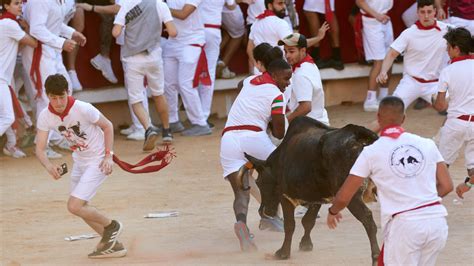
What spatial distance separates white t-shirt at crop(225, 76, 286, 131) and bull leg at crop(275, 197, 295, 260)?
80 centimetres

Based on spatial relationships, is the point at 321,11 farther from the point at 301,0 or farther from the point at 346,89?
the point at 346,89

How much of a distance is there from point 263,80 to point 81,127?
5.22 ft

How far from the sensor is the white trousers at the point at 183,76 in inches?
622

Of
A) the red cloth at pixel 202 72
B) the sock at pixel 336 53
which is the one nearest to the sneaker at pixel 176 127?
the red cloth at pixel 202 72

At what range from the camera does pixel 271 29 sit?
46.3 ft

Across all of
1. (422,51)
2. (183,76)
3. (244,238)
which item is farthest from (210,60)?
(244,238)

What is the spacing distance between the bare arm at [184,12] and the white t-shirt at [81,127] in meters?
5.89

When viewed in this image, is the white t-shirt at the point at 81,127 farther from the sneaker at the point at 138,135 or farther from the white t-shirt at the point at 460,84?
the sneaker at the point at 138,135

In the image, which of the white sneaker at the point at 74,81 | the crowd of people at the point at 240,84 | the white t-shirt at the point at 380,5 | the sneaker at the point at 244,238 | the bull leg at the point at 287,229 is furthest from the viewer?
the white t-shirt at the point at 380,5

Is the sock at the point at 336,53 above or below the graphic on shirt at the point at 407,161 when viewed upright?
below

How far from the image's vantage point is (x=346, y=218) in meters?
11.1

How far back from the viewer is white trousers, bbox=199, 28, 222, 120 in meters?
16.2

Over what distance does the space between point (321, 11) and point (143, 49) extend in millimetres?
3763

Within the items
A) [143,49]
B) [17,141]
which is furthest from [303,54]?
[17,141]
